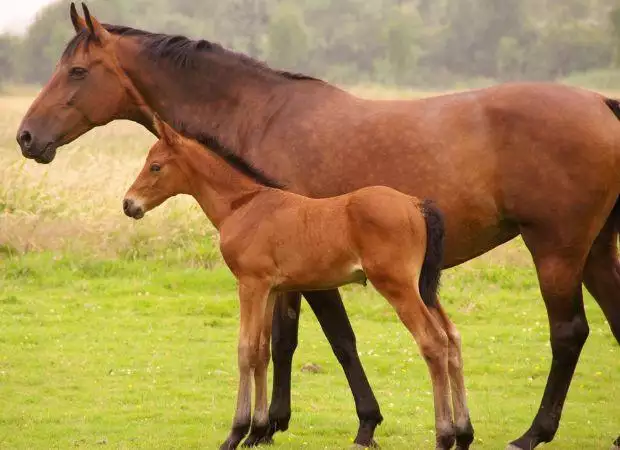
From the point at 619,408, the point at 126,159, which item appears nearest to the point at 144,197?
the point at 619,408

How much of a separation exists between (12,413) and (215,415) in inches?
58.1

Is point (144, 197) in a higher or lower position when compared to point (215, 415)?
higher

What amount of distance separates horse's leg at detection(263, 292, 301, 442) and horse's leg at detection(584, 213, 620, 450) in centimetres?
196

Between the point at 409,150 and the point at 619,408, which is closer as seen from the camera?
the point at 409,150

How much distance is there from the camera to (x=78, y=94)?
7562 millimetres

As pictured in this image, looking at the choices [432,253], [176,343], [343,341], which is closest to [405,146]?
[432,253]

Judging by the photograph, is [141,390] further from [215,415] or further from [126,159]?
[126,159]

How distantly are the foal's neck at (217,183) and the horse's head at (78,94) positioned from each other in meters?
1.10

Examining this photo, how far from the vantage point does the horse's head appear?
755cm

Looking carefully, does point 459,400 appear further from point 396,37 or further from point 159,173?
point 396,37

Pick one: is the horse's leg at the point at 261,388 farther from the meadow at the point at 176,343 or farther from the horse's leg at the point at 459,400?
the horse's leg at the point at 459,400

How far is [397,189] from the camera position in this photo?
6906 mm

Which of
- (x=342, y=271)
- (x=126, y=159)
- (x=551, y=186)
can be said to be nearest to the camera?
(x=342, y=271)

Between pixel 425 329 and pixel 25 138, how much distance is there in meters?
3.23
